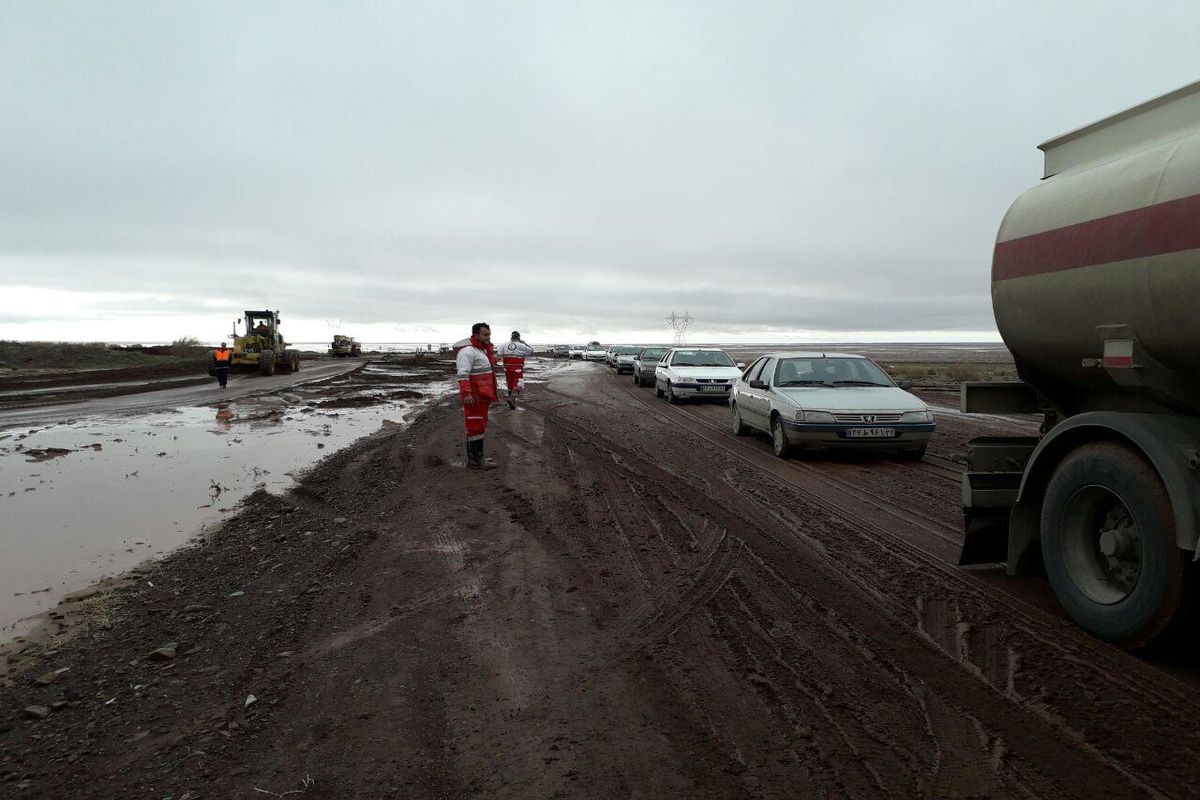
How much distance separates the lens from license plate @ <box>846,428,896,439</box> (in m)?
9.70

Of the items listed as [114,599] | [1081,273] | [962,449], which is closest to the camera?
[1081,273]

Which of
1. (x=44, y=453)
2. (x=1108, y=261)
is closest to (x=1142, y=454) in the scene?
(x=1108, y=261)

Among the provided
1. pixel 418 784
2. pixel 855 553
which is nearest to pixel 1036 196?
pixel 855 553

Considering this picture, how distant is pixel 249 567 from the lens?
580 cm

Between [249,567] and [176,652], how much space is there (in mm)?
1705

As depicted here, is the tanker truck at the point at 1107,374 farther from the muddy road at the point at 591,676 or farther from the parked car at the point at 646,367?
the parked car at the point at 646,367

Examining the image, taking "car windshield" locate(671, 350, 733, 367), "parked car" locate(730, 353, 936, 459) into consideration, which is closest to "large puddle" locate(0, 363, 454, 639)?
"parked car" locate(730, 353, 936, 459)

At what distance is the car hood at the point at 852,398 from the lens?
32.4ft

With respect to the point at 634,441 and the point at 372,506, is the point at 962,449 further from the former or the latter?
the point at 372,506

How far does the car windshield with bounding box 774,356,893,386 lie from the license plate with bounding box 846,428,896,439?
1.29m

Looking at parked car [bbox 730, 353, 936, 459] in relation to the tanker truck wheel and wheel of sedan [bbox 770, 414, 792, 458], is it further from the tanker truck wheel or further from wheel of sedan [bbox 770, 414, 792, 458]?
the tanker truck wheel

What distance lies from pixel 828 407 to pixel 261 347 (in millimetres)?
29938

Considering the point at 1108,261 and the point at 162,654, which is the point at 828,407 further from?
the point at 162,654

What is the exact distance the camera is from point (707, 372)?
19875mm
